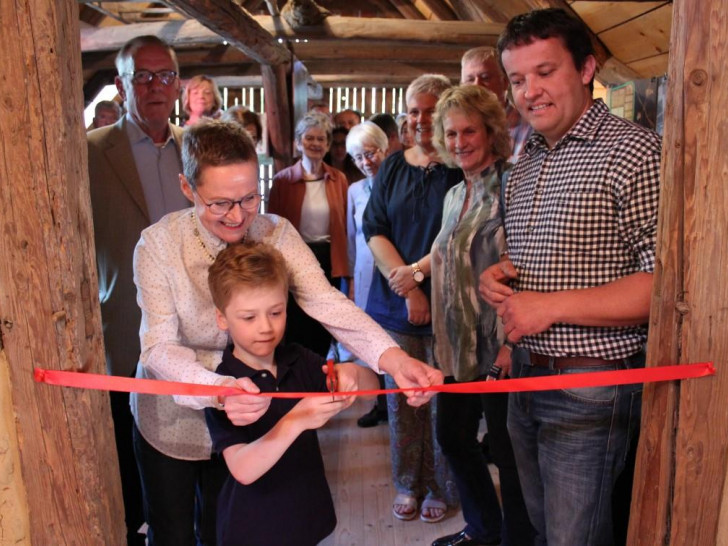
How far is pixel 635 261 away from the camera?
5.23 ft

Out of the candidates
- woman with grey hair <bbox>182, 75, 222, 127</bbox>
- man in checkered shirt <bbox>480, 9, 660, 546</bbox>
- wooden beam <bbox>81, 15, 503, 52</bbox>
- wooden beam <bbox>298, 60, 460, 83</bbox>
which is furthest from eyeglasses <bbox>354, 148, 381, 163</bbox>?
wooden beam <bbox>298, 60, 460, 83</bbox>

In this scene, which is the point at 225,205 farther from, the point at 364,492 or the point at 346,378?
the point at 364,492

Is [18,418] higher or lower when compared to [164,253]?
lower

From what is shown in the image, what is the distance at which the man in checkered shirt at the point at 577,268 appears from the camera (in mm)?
1538

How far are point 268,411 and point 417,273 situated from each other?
1.19 meters

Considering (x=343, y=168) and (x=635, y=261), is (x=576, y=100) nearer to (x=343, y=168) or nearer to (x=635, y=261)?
(x=635, y=261)

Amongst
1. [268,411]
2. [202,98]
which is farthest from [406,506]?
[202,98]

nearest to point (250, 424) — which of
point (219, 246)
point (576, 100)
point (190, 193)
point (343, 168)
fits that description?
point (219, 246)

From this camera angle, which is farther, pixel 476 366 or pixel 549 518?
pixel 476 366

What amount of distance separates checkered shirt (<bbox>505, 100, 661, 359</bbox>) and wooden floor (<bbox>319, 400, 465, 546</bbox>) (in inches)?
61.4

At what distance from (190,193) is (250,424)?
0.63 meters

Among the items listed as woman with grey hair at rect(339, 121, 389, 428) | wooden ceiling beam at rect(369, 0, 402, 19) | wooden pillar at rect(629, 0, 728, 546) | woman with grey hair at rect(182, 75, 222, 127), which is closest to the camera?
wooden pillar at rect(629, 0, 728, 546)

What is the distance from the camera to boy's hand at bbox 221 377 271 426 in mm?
1501

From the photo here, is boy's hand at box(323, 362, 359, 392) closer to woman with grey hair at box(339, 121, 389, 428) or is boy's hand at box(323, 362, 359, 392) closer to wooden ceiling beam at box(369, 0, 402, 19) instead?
woman with grey hair at box(339, 121, 389, 428)
